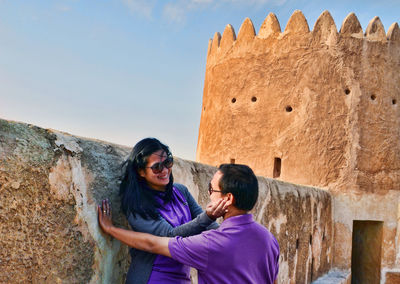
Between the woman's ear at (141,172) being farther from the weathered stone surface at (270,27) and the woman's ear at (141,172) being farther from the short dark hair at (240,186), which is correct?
the weathered stone surface at (270,27)

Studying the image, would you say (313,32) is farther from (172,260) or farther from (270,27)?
(172,260)

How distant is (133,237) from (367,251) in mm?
7734

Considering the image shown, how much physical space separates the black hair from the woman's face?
0.04 ft

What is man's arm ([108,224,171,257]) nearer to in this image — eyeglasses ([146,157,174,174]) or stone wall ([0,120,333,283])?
stone wall ([0,120,333,283])

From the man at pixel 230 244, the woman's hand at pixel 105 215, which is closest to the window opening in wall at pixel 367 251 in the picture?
the man at pixel 230 244

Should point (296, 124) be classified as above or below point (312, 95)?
below

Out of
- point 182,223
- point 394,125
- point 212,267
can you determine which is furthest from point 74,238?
point 394,125

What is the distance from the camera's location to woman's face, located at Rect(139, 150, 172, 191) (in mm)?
1702

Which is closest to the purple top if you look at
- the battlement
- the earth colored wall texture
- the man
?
the man

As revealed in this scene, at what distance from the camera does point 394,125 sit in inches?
314

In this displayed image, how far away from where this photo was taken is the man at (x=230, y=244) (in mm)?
1388

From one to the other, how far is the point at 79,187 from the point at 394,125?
25.0ft

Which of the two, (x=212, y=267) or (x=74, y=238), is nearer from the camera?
(x=212, y=267)

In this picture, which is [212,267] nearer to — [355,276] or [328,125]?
[328,125]
